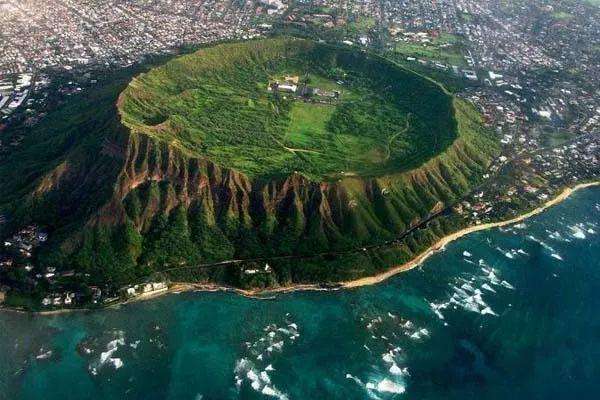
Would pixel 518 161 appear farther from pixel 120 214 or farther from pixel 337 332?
pixel 120 214

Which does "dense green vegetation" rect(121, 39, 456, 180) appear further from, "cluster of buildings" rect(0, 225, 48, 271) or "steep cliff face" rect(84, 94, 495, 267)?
"cluster of buildings" rect(0, 225, 48, 271)

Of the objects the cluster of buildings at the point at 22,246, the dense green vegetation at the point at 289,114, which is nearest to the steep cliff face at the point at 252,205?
the dense green vegetation at the point at 289,114

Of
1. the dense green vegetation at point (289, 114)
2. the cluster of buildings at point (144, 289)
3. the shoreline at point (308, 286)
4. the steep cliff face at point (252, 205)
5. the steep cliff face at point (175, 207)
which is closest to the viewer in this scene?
the shoreline at point (308, 286)

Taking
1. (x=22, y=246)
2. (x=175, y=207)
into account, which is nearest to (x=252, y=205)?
(x=175, y=207)

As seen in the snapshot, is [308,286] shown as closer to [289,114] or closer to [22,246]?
[22,246]

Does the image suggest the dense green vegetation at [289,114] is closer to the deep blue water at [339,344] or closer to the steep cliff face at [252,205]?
the steep cliff face at [252,205]

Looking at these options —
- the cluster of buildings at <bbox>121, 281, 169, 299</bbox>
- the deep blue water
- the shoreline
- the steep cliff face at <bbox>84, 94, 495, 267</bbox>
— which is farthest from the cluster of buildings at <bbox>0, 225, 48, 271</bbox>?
the cluster of buildings at <bbox>121, 281, 169, 299</bbox>
